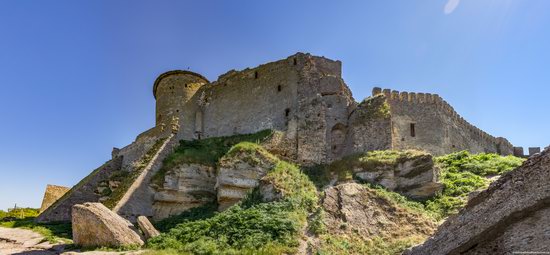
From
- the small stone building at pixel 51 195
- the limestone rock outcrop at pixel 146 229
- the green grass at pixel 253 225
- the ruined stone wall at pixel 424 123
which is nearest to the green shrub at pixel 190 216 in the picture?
the green grass at pixel 253 225

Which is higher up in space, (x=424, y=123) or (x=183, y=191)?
(x=424, y=123)

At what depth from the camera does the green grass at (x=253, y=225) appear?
1686 cm

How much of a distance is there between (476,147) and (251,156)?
19660mm

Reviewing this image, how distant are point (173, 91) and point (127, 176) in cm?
771

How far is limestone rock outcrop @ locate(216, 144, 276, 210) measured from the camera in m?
22.0

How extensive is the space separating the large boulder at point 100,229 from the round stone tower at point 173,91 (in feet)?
39.9

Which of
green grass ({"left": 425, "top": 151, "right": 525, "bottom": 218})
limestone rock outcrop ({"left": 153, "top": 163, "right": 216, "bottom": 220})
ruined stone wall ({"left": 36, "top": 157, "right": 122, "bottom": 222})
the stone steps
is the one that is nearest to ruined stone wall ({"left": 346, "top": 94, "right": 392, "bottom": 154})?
green grass ({"left": 425, "top": 151, "right": 525, "bottom": 218})

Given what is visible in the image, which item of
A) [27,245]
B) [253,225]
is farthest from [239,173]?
[27,245]

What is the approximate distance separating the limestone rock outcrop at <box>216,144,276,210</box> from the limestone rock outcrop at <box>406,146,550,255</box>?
1145cm

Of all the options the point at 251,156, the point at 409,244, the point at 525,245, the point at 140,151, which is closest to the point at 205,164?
the point at 251,156

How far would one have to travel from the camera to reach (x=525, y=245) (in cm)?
1015

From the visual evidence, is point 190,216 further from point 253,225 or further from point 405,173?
point 405,173


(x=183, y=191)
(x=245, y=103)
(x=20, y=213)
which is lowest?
(x=20, y=213)

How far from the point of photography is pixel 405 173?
71.6 ft
